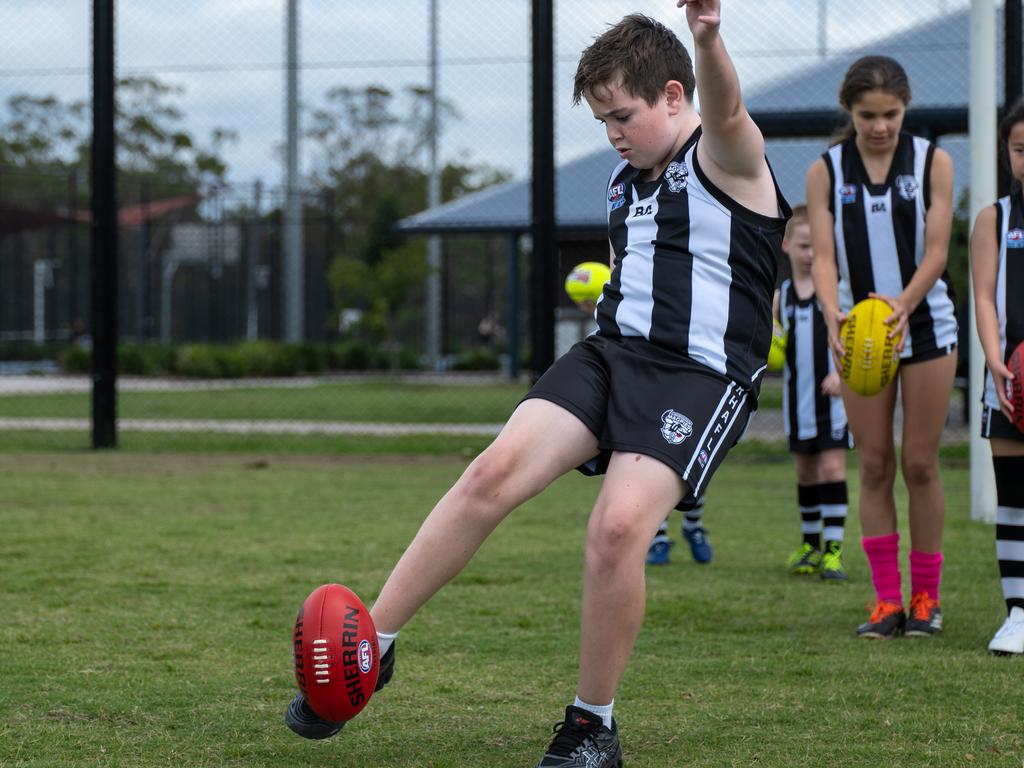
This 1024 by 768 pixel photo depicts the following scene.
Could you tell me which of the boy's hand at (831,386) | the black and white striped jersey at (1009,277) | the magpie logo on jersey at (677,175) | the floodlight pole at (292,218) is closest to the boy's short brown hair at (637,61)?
the magpie logo on jersey at (677,175)

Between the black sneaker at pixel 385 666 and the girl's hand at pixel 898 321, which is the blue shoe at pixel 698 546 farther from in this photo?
the black sneaker at pixel 385 666

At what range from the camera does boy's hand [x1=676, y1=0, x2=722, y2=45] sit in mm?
2971

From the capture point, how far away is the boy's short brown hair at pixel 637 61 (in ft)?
10.4

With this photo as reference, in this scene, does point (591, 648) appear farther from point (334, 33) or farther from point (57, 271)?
point (57, 271)

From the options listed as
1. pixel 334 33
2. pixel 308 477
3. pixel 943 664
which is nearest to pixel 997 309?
pixel 943 664

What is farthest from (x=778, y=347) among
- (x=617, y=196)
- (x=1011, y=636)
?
(x=617, y=196)

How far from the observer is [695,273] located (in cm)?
331

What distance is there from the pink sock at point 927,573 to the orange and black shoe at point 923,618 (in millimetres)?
21

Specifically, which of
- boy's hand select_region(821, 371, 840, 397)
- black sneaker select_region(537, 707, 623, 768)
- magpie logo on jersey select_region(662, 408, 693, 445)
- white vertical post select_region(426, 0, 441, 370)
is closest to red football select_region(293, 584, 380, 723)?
black sneaker select_region(537, 707, 623, 768)

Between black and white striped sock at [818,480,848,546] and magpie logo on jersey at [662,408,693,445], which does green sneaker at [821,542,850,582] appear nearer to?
black and white striped sock at [818,480,848,546]

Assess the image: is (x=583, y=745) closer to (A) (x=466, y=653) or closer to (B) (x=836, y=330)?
(A) (x=466, y=653)

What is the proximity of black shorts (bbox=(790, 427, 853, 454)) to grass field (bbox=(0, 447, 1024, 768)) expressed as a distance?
22.8 inches

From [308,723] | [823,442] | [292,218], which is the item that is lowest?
[308,723]

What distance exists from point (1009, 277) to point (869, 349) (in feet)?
1.73
